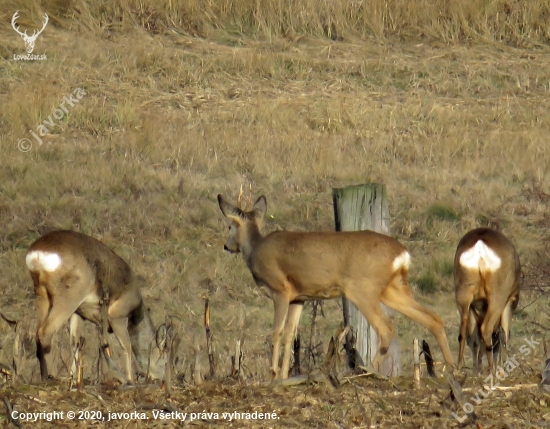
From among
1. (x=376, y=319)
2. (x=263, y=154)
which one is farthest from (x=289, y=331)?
(x=263, y=154)

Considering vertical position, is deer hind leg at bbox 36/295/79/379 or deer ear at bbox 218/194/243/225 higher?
deer ear at bbox 218/194/243/225

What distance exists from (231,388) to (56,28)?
17.4 m

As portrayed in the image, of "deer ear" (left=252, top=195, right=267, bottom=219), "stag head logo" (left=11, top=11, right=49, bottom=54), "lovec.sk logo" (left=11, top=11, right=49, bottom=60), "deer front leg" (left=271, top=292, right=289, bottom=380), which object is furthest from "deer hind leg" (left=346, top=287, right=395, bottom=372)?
"stag head logo" (left=11, top=11, right=49, bottom=54)

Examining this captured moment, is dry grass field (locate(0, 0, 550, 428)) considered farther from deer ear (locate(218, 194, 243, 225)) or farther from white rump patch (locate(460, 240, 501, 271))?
deer ear (locate(218, 194, 243, 225))

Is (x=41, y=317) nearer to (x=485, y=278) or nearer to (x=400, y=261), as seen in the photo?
(x=400, y=261)

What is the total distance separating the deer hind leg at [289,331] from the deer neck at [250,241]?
627 millimetres

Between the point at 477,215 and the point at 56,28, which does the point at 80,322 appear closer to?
the point at 477,215

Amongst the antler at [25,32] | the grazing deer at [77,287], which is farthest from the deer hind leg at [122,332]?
the antler at [25,32]

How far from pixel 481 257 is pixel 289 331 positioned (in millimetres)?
1720

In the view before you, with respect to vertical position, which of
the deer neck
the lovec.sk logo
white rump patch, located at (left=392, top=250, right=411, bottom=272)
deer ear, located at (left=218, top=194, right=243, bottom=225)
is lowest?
white rump patch, located at (left=392, top=250, right=411, bottom=272)

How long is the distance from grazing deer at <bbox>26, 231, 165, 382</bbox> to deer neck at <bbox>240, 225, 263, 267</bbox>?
1040 mm

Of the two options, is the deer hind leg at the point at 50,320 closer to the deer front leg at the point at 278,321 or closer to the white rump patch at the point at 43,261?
the white rump patch at the point at 43,261

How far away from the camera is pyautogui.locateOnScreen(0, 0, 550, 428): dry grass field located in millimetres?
6543

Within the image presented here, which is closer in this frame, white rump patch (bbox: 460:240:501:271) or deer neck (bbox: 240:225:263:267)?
white rump patch (bbox: 460:240:501:271)
